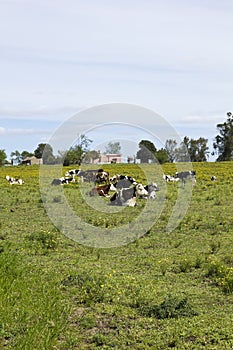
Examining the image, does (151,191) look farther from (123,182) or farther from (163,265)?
(163,265)

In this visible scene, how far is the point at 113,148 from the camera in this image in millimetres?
19016

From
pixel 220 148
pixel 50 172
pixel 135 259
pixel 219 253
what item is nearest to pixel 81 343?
pixel 135 259

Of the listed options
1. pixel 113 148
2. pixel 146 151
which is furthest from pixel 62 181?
pixel 113 148

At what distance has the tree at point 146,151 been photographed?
19.5 m

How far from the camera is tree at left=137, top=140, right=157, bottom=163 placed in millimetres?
19495

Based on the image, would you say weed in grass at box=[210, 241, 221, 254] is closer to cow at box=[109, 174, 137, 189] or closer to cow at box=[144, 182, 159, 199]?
cow at box=[144, 182, 159, 199]

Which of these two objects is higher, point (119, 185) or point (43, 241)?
point (119, 185)

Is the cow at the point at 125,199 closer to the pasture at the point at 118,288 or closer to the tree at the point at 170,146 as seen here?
the tree at the point at 170,146

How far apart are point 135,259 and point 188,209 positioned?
9.49 meters

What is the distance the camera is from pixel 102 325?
26.8 feet

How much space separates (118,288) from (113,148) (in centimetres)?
964

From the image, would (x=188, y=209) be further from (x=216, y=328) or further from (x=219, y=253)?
(x=216, y=328)

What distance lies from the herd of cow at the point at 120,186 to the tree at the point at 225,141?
249ft

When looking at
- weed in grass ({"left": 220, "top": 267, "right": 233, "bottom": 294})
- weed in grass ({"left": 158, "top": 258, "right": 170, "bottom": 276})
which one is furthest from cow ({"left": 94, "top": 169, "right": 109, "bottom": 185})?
weed in grass ({"left": 220, "top": 267, "right": 233, "bottom": 294})
